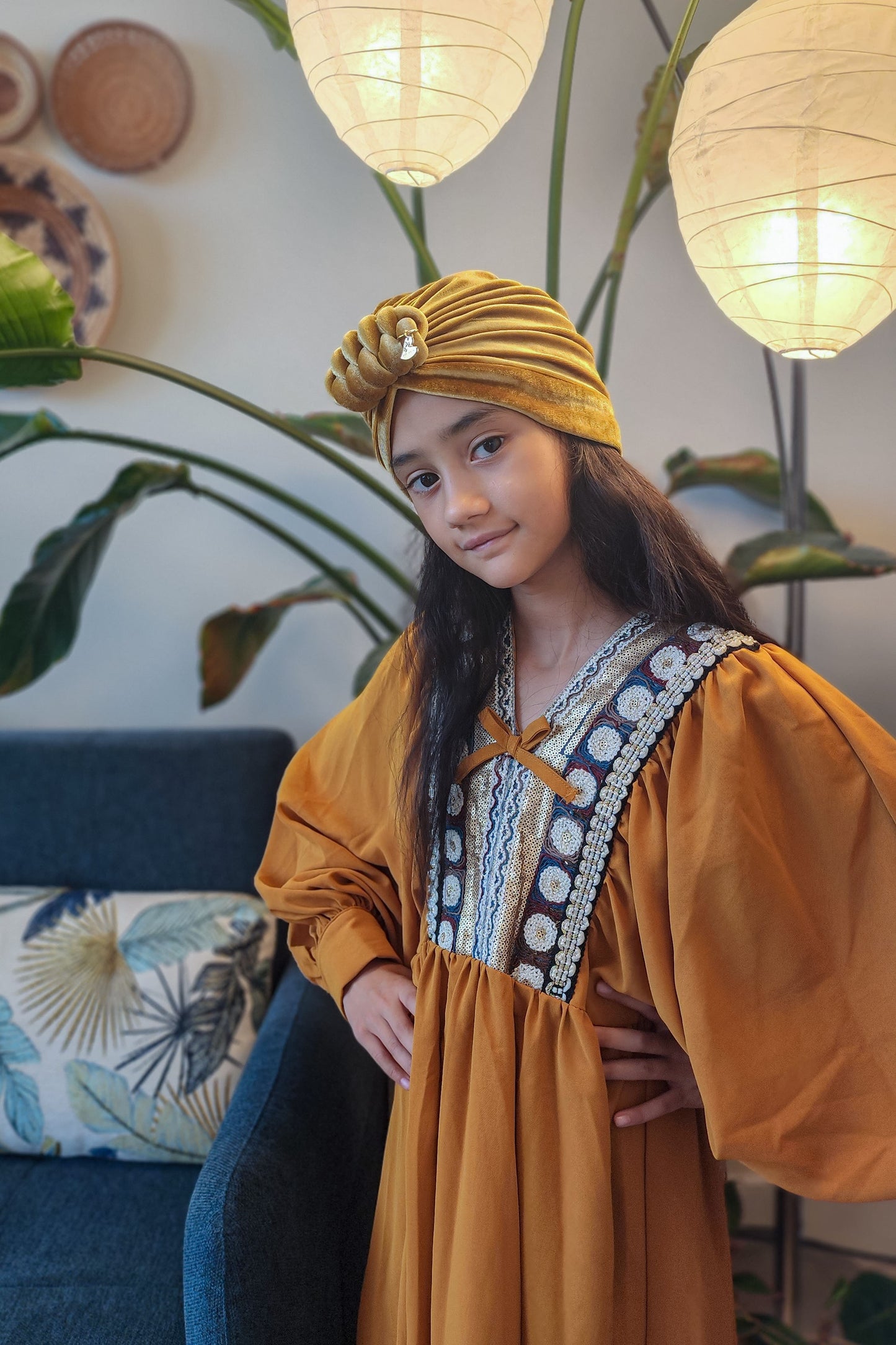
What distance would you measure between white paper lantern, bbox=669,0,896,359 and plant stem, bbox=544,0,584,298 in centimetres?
36

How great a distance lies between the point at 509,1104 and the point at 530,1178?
60 mm

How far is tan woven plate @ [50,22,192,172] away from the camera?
1.53 metres

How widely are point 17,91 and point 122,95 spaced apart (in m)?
0.17

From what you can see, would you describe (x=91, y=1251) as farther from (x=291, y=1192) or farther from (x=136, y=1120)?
(x=291, y=1192)

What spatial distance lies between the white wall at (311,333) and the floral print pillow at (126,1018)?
46 centimetres

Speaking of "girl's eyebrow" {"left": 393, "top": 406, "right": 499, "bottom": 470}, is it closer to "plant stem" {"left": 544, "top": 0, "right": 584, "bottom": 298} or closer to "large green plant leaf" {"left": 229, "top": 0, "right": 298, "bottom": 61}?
"plant stem" {"left": 544, "top": 0, "right": 584, "bottom": 298}

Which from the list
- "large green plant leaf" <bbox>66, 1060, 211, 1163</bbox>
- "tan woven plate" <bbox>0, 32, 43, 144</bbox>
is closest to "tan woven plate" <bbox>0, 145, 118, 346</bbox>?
"tan woven plate" <bbox>0, 32, 43, 144</bbox>

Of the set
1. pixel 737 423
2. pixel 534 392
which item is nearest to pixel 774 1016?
pixel 534 392

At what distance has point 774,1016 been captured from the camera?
0.73 m

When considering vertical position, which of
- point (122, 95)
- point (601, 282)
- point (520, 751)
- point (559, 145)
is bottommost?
point (520, 751)

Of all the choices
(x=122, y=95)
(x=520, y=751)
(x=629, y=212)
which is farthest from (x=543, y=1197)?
(x=122, y=95)

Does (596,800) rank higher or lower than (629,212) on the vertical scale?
lower

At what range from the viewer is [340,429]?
1.35m

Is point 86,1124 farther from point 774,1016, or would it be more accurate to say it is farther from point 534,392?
point 534,392
